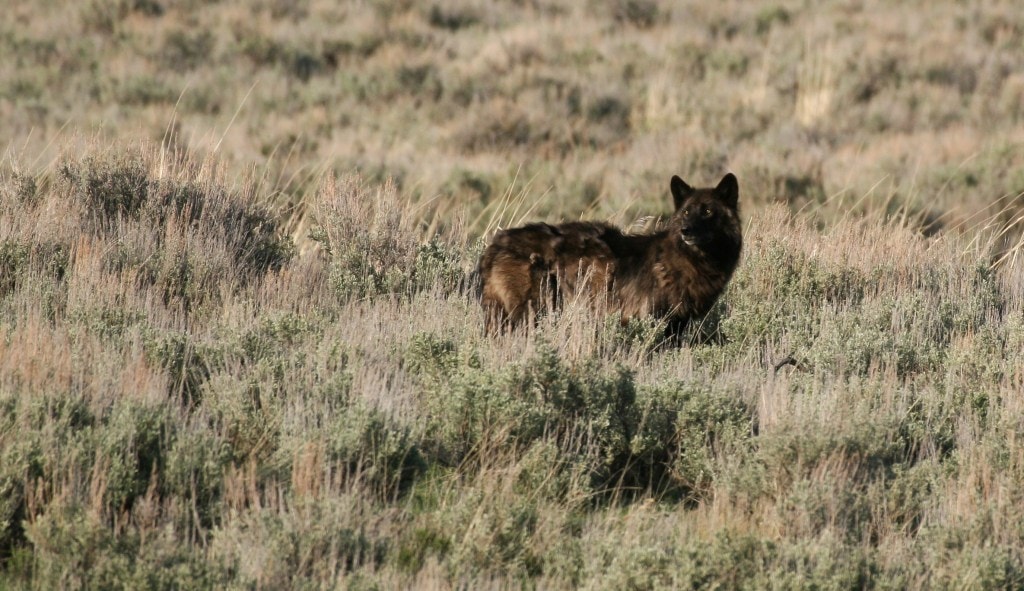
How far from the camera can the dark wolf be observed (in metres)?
7.14

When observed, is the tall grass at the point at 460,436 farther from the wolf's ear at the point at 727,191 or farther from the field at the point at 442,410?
the wolf's ear at the point at 727,191

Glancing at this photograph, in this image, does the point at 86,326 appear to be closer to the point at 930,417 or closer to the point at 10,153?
the point at 10,153

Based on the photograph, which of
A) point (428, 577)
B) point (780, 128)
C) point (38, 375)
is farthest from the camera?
point (780, 128)

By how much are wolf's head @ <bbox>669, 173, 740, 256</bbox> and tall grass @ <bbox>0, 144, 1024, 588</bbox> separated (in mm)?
621

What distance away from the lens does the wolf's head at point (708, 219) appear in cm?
707

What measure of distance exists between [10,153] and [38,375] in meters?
4.98

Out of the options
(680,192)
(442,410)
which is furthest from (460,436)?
→ (680,192)

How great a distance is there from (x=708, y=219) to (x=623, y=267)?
0.63 metres

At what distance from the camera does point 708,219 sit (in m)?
7.19

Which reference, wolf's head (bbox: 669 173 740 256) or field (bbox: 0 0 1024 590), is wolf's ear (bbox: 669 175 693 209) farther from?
field (bbox: 0 0 1024 590)

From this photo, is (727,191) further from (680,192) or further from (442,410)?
(442,410)

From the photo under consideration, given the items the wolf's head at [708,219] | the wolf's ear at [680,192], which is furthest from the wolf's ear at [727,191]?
the wolf's ear at [680,192]

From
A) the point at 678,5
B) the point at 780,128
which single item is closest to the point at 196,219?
the point at 780,128

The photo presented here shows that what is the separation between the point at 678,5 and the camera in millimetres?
29078
